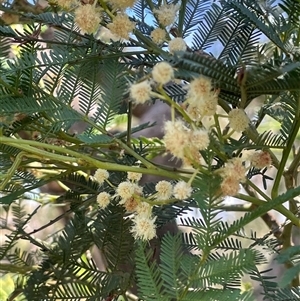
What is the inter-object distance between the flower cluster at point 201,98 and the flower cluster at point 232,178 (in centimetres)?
3

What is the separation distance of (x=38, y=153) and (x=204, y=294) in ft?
0.39

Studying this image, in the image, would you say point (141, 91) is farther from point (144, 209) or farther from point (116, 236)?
point (116, 236)

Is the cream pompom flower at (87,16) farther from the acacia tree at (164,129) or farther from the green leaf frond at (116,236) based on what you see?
the green leaf frond at (116,236)

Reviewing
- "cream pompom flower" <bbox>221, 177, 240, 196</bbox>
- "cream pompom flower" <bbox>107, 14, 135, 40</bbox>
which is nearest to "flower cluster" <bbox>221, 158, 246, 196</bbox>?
"cream pompom flower" <bbox>221, 177, 240, 196</bbox>

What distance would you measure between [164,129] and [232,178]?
0.04m

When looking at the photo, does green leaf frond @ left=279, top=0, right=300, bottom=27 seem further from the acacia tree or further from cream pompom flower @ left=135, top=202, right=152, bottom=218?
cream pompom flower @ left=135, top=202, right=152, bottom=218

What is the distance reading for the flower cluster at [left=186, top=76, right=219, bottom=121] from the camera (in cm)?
23

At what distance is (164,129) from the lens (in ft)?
0.81

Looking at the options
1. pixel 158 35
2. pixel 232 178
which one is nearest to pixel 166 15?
pixel 158 35

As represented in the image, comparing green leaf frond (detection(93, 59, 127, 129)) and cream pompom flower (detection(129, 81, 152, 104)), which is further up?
green leaf frond (detection(93, 59, 127, 129))

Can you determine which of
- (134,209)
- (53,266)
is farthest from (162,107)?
(134,209)

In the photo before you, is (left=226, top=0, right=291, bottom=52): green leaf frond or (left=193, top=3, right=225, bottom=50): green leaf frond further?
(left=193, top=3, right=225, bottom=50): green leaf frond

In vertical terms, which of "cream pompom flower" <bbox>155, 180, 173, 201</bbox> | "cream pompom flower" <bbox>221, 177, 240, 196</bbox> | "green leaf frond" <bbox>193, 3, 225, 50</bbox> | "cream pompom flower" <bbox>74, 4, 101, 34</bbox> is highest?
"green leaf frond" <bbox>193, 3, 225, 50</bbox>

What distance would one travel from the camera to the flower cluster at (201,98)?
230 mm
